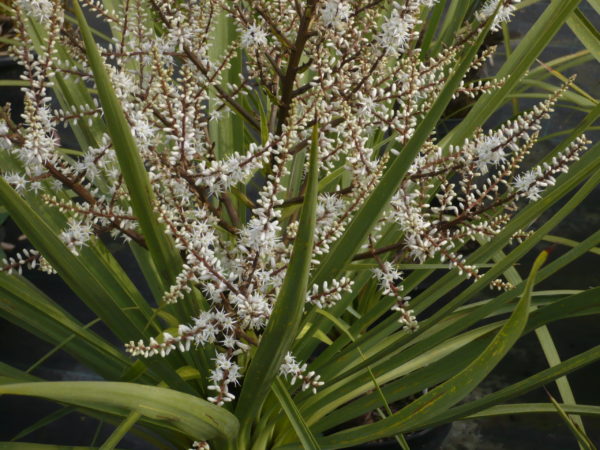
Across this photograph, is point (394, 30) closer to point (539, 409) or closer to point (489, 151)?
point (489, 151)

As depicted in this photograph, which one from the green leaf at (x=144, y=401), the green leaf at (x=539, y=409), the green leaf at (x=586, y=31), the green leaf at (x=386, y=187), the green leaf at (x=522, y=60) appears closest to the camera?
the green leaf at (x=144, y=401)

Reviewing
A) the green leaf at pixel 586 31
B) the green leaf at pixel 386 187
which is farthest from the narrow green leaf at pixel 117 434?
the green leaf at pixel 586 31

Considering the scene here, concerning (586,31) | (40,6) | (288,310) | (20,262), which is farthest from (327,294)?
(586,31)

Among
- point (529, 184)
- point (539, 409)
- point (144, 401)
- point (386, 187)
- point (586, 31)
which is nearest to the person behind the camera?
point (144, 401)

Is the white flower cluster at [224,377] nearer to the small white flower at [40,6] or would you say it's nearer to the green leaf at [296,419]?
the green leaf at [296,419]

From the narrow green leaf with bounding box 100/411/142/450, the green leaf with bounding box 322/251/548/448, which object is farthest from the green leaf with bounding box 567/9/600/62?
the narrow green leaf with bounding box 100/411/142/450

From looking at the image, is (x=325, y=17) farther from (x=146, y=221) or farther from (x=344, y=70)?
(x=146, y=221)

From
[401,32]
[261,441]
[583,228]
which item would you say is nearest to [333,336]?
[261,441]
